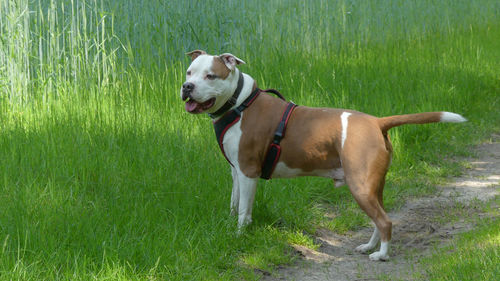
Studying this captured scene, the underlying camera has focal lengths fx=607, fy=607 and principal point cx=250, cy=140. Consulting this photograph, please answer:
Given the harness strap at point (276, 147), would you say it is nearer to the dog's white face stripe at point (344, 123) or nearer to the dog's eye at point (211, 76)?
the dog's white face stripe at point (344, 123)

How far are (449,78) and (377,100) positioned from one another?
5.33 feet

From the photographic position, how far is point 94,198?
14.1 ft

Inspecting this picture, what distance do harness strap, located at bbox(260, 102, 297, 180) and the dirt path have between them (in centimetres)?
64

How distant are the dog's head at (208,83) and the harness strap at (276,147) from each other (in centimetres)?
41

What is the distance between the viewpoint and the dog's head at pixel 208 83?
3.99 meters

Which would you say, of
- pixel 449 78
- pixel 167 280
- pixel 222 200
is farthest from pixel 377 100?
pixel 167 280

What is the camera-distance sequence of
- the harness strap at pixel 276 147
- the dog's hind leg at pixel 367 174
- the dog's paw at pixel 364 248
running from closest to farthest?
the dog's hind leg at pixel 367 174 < the harness strap at pixel 276 147 < the dog's paw at pixel 364 248

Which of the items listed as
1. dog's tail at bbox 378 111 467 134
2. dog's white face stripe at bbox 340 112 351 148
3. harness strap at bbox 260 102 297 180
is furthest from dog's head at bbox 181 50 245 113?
dog's tail at bbox 378 111 467 134

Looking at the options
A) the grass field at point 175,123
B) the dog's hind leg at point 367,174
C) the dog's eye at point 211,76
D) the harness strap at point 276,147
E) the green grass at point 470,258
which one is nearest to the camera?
the green grass at point 470,258

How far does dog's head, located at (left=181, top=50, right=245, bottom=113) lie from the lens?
399cm

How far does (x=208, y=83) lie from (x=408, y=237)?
6.19ft

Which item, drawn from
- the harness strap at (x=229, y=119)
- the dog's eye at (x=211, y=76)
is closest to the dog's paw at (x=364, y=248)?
the harness strap at (x=229, y=119)

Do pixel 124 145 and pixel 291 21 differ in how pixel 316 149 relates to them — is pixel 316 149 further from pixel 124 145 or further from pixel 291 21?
pixel 291 21

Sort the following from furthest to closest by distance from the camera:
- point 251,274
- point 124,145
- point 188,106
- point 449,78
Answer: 1. point 449,78
2. point 124,145
3. point 188,106
4. point 251,274
